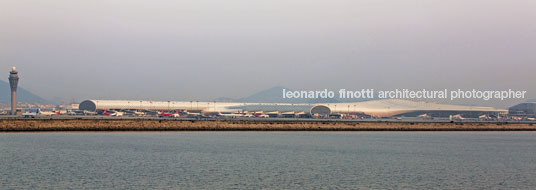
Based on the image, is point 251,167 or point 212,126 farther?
point 212,126

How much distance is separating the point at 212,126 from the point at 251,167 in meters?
61.3

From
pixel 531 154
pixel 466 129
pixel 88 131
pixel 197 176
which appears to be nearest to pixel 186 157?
pixel 197 176

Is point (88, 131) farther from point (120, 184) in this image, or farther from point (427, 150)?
point (120, 184)

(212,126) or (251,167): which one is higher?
(212,126)

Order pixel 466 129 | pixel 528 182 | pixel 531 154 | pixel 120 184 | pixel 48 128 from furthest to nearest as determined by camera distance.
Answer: pixel 466 129, pixel 48 128, pixel 531 154, pixel 528 182, pixel 120 184

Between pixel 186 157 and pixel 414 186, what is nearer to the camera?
pixel 414 186

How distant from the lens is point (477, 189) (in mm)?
36000

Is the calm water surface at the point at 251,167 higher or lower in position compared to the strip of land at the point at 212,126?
lower

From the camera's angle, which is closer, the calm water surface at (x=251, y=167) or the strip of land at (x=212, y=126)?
the calm water surface at (x=251, y=167)

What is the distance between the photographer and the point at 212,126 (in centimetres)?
10725

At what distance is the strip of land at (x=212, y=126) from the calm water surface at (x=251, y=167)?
76.4 ft

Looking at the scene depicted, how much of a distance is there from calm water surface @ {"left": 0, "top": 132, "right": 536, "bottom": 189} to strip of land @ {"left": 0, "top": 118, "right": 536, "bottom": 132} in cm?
2327

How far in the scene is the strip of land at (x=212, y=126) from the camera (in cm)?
9139

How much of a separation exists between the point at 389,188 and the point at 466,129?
101 m
